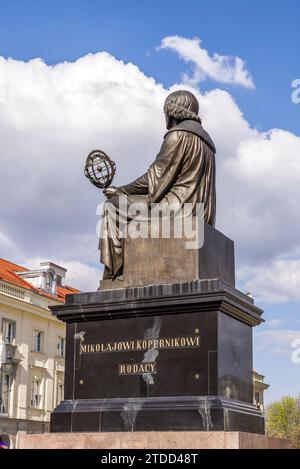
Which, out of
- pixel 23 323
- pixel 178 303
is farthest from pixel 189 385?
pixel 23 323

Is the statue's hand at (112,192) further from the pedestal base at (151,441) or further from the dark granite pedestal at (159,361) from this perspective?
the pedestal base at (151,441)

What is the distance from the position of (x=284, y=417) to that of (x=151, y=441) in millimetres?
63276

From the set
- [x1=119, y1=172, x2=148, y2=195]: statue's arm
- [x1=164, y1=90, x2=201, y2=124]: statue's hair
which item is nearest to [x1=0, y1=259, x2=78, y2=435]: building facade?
[x1=119, y1=172, x2=148, y2=195]: statue's arm

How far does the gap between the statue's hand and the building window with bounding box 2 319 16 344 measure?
32.4 metres

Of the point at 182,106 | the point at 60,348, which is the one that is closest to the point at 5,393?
the point at 60,348

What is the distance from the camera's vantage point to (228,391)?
10.2 m

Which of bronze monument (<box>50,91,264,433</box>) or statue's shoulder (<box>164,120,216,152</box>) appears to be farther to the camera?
statue's shoulder (<box>164,120,216,152</box>)

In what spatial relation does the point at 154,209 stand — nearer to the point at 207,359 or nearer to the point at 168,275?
the point at 168,275

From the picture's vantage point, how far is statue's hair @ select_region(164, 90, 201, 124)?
12289 millimetres

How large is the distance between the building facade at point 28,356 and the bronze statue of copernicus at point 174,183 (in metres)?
29.0

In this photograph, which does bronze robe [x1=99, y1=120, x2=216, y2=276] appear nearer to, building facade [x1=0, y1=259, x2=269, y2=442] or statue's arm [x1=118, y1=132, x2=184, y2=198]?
statue's arm [x1=118, y1=132, x2=184, y2=198]

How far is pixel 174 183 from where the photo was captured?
38.6 ft

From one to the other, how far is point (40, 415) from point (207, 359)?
3731 centimetres
